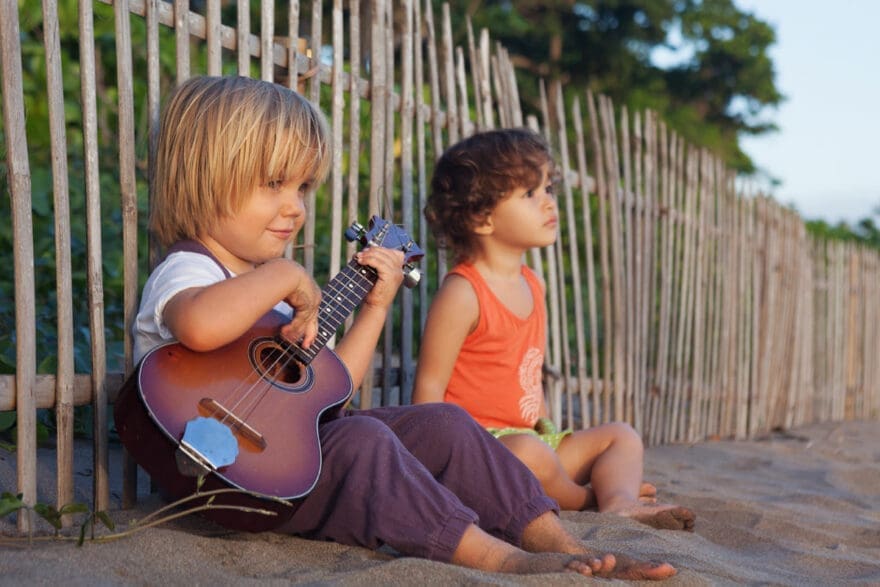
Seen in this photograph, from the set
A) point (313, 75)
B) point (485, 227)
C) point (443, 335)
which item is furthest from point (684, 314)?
point (313, 75)

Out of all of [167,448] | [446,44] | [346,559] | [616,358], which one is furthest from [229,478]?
[616,358]

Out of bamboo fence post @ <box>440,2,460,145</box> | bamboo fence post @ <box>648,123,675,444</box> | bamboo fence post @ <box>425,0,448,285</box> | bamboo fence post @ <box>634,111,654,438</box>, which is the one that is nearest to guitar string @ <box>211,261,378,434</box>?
bamboo fence post @ <box>425,0,448,285</box>

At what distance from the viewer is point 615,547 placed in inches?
→ 109

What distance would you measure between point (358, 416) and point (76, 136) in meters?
3.92

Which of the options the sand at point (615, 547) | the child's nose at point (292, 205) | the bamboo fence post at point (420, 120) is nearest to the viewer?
the sand at point (615, 547)

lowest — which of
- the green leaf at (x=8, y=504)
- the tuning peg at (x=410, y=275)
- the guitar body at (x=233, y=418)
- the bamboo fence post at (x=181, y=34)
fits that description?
the green leaf at (x=8, y=504)

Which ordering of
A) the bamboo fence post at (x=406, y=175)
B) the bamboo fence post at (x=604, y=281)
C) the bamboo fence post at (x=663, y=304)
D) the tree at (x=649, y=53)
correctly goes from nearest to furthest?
the bamboo fence post at (x=406, y=175) < the bamboo fence post at (x=604, y=281) < the bamboo fence post at (x=663, y=304) < the tree at (x=649, y=53)

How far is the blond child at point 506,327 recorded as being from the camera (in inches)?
137

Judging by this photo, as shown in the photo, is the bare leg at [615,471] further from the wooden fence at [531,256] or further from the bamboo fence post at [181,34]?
the bamboo fence post at [181,34]

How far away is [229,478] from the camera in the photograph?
2.26 m

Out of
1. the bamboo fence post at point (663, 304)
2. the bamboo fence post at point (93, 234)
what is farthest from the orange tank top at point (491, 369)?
the bamboo fence post at point (663, 304)

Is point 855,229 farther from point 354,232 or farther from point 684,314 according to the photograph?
point 354,232

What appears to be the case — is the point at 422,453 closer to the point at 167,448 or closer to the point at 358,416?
the point at 358,416

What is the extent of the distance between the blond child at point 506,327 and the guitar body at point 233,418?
1.07 metres
